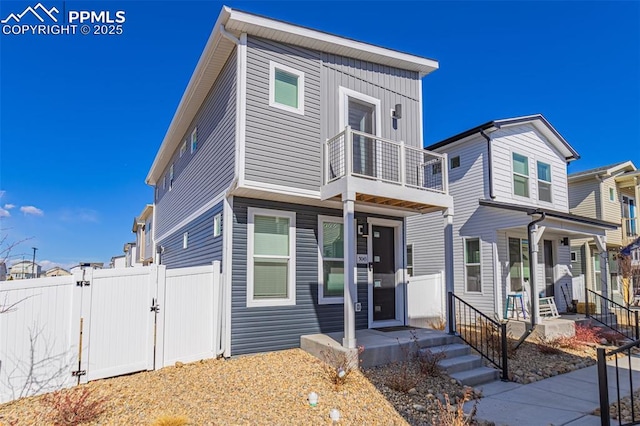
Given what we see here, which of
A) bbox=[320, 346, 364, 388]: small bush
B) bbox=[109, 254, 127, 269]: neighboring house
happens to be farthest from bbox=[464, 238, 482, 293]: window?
bbox=[109, 254, 127, 269]: neighboring house

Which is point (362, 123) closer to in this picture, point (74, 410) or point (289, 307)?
point (289, 307)

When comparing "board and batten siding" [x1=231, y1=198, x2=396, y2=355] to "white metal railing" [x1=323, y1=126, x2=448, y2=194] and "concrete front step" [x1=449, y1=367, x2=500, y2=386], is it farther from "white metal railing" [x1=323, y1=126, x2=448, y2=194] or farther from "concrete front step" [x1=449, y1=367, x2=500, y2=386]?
"concrete front step" [x1=449, y1=367, x2=500, y2=386]

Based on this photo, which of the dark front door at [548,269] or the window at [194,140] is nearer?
the window at [194,140]

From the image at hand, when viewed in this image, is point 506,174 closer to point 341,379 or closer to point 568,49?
point 568,49

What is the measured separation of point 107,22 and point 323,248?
7.01 metres

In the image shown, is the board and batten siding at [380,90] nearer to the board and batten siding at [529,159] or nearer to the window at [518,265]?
the board and batten siding at [529,159]

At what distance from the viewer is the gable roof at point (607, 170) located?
1708cm

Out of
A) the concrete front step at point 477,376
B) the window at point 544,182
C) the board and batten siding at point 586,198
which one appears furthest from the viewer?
the board and batten siding at point 586,198

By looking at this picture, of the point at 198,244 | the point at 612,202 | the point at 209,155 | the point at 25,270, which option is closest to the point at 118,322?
the point at 198,244

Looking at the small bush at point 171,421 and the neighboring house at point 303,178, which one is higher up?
the neighboring house at point 303,178

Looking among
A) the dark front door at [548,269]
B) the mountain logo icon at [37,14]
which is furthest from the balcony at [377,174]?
the dark front door at [548,269]

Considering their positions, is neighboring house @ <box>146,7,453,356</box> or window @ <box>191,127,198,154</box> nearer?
neighboring house @ <box>146,7,453,356</box>

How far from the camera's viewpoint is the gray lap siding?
23.2 feet

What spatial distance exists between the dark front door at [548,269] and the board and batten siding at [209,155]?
10.9m
